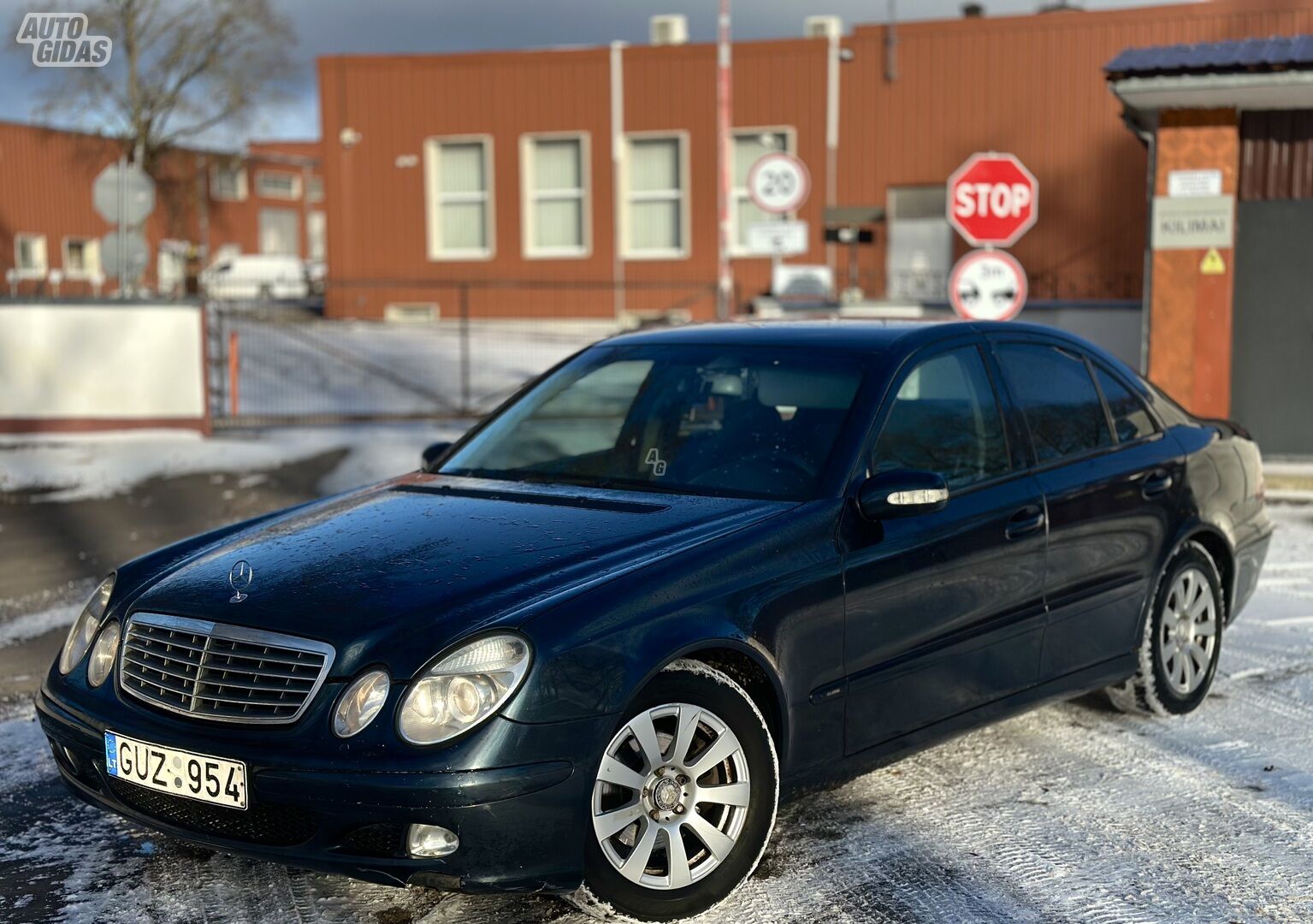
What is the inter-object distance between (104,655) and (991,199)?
32.9 ft

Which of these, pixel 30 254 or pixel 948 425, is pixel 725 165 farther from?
pixel 30 254

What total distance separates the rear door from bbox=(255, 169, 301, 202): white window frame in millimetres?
57267

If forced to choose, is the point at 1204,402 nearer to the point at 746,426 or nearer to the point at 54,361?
the point at 746,426

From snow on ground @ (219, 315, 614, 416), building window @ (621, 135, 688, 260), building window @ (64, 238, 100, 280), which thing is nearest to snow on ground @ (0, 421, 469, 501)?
snow on ground @ (219, 315, 614, 416)

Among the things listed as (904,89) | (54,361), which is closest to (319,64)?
(904,89)

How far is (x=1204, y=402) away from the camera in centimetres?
1350

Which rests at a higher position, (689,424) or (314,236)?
(314,236)

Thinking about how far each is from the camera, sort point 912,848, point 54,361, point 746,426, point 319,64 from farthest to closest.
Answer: point 319,64 < point 54,361 < point 746,426 < point 912,848

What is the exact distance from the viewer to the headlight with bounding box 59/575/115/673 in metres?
4.24

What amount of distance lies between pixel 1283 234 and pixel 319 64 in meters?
21.6

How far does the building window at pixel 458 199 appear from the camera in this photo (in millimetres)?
29953

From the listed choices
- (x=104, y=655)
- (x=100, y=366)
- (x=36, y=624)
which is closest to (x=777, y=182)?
(x=100, y=366)

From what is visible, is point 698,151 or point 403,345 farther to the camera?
point 698,151

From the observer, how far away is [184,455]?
14.3 m
